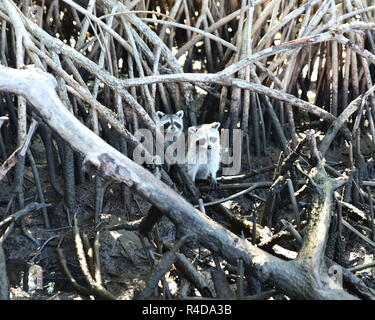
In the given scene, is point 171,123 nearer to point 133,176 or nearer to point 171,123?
point 171,123

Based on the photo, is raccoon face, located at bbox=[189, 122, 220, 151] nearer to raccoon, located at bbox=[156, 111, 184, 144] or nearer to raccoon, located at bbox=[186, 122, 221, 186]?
raccoon, located at bbox=[186, 122, 221, 186]

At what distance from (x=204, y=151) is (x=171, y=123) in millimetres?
484

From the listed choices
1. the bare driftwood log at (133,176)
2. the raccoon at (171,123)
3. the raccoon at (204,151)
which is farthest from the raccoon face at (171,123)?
the bare driftwood log at (133,176)

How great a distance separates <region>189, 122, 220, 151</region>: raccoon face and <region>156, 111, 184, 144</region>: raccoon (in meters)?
0.22

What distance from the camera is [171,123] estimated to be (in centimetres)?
818

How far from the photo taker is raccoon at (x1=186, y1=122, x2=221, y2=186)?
8.00 metres

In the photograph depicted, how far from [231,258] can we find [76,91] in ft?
7.89

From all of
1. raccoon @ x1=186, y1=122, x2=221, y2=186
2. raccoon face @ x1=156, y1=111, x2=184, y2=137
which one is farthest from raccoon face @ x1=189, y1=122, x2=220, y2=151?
raccoon face @ x1=156, y1=111, x2=184, y2=137

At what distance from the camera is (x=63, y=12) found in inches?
400

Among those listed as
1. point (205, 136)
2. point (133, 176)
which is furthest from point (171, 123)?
point (133, 176)

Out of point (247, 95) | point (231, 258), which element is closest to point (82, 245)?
point (231, 258)

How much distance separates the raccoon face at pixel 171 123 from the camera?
8.18 m

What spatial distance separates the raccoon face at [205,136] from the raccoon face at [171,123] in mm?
217

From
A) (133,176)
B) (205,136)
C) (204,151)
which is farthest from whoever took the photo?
(204,151)
